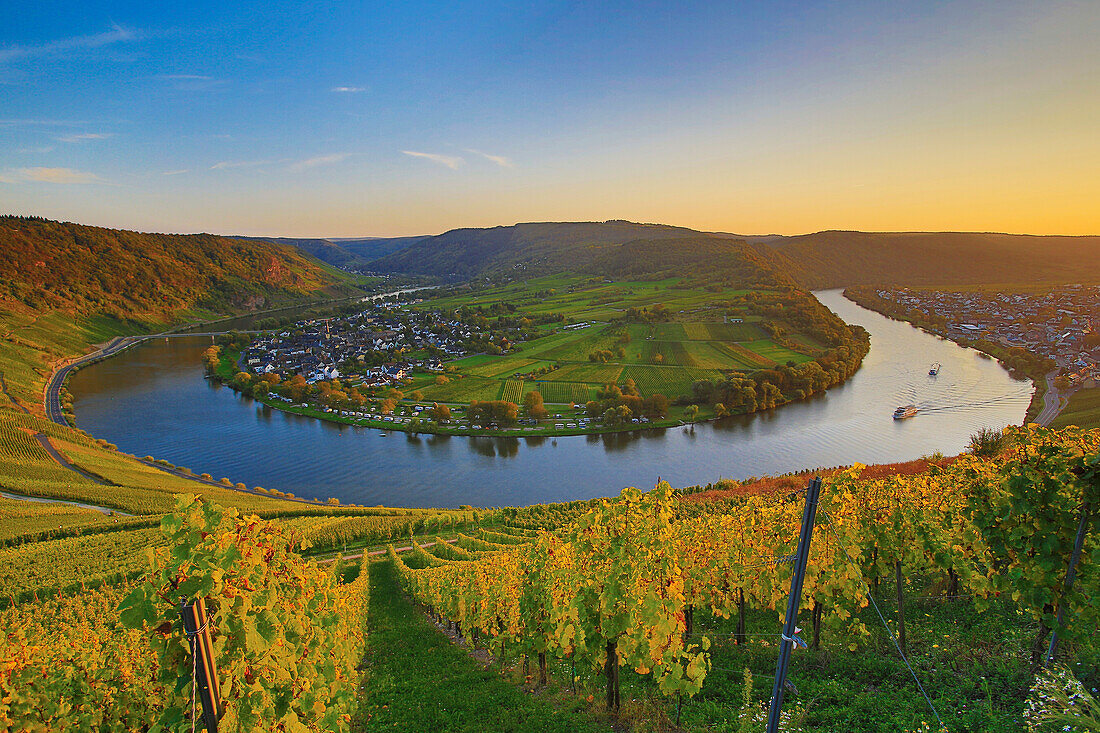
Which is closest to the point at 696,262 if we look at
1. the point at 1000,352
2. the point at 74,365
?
the point at 1000,352

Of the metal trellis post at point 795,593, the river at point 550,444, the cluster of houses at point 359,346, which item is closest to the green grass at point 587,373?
the river at point 550,444

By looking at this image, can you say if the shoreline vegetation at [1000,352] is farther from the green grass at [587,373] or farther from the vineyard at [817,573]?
the green grass at [587,373]

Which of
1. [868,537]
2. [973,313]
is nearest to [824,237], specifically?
[973,313]

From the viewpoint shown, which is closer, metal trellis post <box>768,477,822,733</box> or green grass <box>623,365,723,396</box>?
metal trellis post <box>768,477,822,733</box>

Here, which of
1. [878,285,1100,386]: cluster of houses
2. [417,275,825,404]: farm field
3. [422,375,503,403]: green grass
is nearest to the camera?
[878,285,1100,386]: cluster of houses

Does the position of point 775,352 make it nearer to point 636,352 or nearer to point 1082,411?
point 636,352

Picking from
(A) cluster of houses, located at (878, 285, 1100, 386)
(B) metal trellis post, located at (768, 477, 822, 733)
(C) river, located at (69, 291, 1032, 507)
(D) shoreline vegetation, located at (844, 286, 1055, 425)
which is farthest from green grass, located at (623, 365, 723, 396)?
(B) metal trellis post, located at (768, 477, 822, 733)

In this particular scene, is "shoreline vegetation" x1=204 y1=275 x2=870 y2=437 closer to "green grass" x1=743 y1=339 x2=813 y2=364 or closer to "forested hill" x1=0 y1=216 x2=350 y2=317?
"green grass" x1=743 y1=339 x2=813 y2=364
